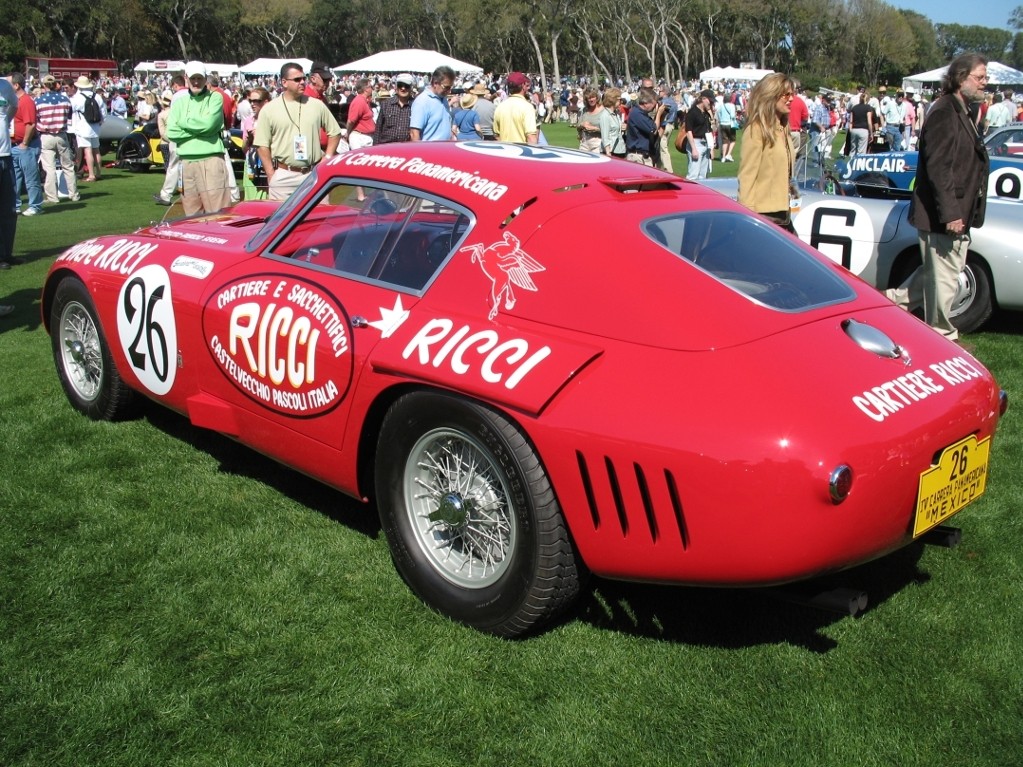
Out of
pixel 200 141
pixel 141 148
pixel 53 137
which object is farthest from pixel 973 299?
pixel 141 148

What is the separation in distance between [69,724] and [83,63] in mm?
60692

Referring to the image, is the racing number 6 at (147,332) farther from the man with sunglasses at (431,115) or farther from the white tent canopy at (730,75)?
the white tent canopy at (730,75)

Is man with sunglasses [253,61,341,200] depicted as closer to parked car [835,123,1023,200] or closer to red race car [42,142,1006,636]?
red race car [42,142,1006,636]

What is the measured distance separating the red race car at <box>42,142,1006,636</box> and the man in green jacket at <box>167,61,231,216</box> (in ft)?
15.5

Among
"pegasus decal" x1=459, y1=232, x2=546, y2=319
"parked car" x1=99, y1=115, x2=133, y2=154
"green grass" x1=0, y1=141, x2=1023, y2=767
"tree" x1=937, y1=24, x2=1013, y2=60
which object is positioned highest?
"pegasus decal" x1=459, y1=232, x2=546, y2=319

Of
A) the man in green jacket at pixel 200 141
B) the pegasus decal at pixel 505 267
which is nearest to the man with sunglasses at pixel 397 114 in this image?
the man in green jacket at pixel 200 141

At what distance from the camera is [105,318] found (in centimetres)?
468

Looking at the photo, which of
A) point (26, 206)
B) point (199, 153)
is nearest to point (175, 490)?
point (199, 153)

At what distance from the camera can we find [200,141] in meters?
8.59

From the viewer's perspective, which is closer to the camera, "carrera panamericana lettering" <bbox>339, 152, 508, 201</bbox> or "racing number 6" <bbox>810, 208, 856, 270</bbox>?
"carrera panamericana lettering" <bbox>339, 152, 508, 201</bbox>

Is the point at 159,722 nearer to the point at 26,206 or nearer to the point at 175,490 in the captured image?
the point at 175,490

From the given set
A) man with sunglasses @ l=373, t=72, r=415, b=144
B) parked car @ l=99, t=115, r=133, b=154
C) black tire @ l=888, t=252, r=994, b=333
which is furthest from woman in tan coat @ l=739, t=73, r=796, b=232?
parked car @ l=99, t=115, r=133, b=154

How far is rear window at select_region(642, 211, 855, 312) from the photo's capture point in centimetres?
324

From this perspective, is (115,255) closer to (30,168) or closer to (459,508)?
(459,508)
